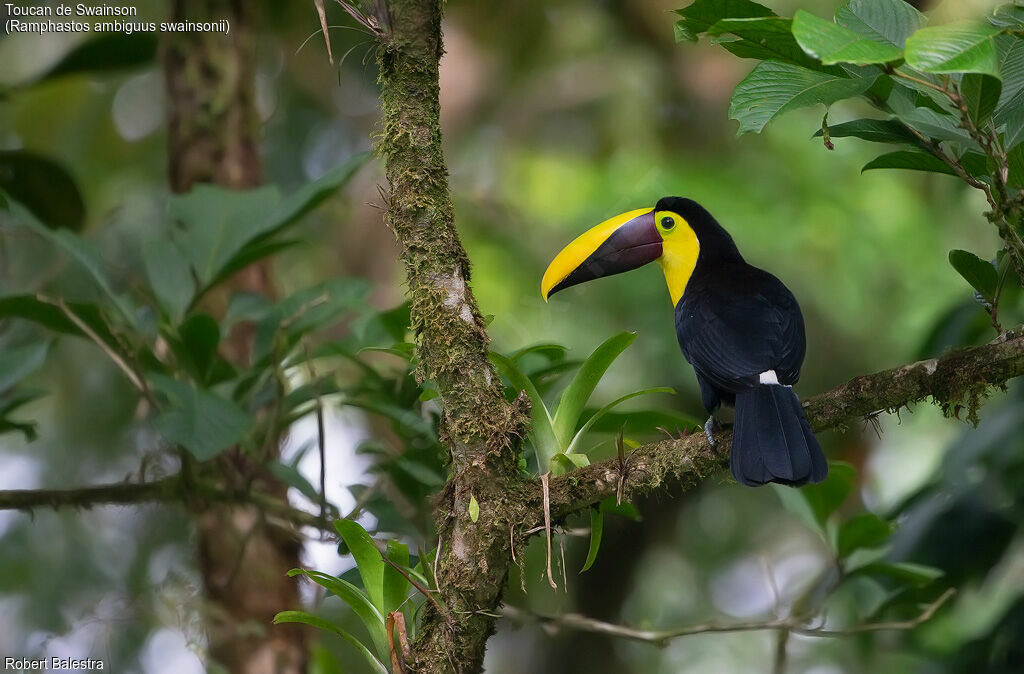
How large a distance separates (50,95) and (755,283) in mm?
3920

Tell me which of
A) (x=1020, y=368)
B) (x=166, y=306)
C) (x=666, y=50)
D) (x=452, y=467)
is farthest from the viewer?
(x=666, y=50)

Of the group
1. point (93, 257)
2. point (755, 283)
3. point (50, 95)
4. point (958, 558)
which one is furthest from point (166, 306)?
point (50, 95)

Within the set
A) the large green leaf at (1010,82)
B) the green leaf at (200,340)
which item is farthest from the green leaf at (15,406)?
the large green leaf at (1010,82)

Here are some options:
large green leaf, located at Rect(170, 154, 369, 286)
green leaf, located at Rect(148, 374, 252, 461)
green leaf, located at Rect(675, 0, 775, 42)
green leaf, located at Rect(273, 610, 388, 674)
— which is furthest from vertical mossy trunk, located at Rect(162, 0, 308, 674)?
green leaf, located at Rect(675, 0, 775, 42)

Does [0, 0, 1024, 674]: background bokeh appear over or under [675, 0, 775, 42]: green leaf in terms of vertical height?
over

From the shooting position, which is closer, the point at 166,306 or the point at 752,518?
the point at 166,306

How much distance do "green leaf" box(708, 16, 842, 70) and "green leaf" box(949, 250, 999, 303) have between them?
403mm

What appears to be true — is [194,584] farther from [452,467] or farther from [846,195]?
[846,195]

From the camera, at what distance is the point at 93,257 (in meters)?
2.21

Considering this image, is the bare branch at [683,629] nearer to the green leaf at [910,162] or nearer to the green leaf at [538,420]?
the green leaf at [538,420]

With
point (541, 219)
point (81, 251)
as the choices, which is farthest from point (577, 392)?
point (541, 219)

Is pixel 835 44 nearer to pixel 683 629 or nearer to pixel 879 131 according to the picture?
pixel 879 131

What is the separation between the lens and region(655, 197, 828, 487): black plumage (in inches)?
63.5

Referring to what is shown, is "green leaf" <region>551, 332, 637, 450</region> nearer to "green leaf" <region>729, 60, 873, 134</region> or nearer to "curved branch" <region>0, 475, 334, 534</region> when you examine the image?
"green leaf" <region>729, 60, 873, 134</region>
